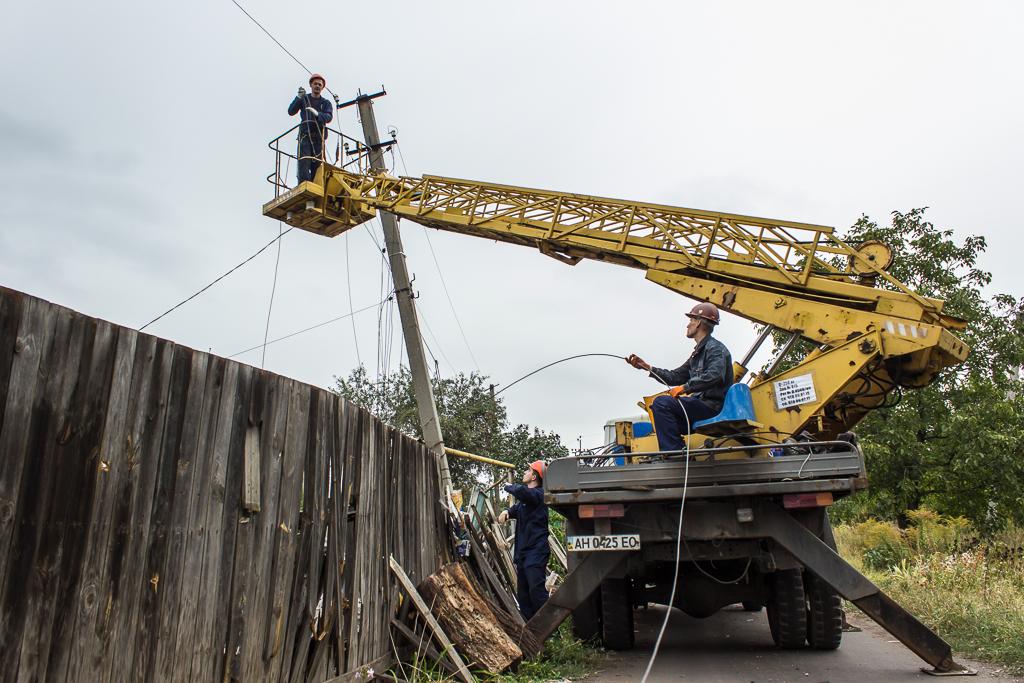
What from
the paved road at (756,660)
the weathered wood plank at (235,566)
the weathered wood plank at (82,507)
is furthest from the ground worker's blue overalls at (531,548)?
the weathered wood plank at (82,507)

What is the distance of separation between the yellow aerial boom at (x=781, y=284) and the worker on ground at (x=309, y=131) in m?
2.23

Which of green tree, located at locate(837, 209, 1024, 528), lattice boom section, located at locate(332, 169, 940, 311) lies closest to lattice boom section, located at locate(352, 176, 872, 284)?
lattice boom section, located at locate(332, 169, 940, 311)

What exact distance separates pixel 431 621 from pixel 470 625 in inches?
12.9

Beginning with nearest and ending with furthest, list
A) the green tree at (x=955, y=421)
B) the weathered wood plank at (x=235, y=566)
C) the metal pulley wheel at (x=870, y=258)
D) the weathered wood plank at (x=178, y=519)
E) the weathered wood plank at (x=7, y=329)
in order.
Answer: the weathered wood plank at (x=7, y=329) < the weathered wood plank at (x=178, y=519) < the weathered wood plank at (x=235, y=566) < the metal pulley wheel at (x=870, y=258) < the green tree at (x=955, y=421)

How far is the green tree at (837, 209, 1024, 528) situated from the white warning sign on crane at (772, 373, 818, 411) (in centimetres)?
1087

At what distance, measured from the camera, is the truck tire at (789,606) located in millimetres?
7184

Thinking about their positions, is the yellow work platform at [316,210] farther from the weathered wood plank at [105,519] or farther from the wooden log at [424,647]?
the weathered wood plank at [105,519]

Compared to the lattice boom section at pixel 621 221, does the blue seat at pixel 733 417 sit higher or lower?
lower

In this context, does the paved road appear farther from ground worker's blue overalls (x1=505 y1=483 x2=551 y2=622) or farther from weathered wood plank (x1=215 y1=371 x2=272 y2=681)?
weathered wood plank (x1=215 y1=371 x2=272 y2=681)

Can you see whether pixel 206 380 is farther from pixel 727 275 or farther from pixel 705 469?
pixel 727 275

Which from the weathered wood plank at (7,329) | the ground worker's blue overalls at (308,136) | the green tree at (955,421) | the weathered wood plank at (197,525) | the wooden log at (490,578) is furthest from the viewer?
the green tree at (955,421)

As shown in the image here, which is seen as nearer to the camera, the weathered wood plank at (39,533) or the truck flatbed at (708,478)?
the weathered wood plank at (39,533)

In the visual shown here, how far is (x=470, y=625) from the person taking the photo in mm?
6148

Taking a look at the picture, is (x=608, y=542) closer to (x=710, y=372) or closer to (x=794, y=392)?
(x=710, y=372)
